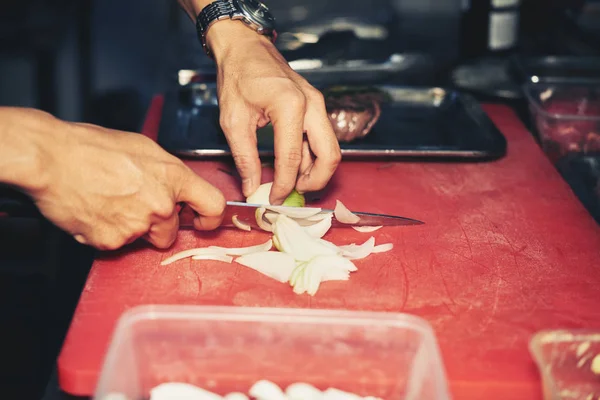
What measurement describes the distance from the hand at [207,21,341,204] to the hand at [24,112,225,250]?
199 millimetres

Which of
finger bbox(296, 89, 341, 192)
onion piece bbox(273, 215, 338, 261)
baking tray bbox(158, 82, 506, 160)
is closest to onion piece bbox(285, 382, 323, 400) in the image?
onion piece bbox(273, 215, 338, 261)

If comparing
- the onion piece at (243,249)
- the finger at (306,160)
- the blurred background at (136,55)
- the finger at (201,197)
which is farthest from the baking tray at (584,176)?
the finger at (201,197)

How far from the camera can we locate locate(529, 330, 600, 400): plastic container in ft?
3.19

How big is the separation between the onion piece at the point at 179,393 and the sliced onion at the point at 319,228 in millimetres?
557

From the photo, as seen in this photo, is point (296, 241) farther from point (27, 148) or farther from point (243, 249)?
point (27, 148)

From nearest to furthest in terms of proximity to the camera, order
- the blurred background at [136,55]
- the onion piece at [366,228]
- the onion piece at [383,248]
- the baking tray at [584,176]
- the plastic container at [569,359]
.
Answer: the plastic container at [569,359]
the onion piece at [383,248]
the onion piece at [366,228]
the baking tray at [584,176]
the blurred background at [136,55]

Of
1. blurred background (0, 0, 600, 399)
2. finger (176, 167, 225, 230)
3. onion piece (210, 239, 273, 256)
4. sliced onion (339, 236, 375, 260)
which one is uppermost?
finger (176, 167, 225, 230)

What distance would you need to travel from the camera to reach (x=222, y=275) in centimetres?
139

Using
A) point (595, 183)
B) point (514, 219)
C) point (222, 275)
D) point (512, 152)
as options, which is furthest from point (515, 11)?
point (222, 275)

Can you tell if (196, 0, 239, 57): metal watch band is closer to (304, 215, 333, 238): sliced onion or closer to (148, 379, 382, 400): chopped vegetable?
(304, 215, 333, 238): sliced onion

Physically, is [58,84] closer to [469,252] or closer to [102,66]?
[102,66]

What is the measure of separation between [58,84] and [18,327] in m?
2.58

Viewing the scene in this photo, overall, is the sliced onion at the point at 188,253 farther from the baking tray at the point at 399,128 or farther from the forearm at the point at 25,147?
the baking tray at the point at 399,128

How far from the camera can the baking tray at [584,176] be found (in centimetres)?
177
